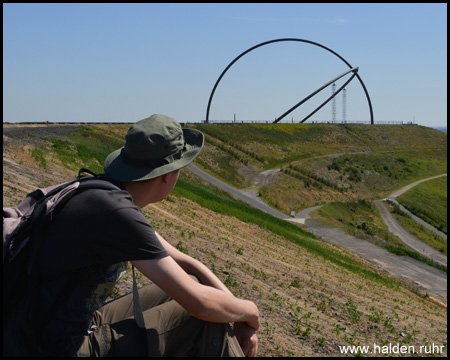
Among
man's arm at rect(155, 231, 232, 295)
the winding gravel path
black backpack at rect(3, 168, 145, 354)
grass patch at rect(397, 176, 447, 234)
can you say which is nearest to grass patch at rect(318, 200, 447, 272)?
the winding gravel path

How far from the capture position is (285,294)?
1038 centimetres

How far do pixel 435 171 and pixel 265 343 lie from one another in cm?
8364

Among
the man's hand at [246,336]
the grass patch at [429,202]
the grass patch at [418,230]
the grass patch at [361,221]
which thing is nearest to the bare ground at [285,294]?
the man's hand at [246,336]

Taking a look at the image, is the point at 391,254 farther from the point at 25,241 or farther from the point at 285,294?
the point at 25,241

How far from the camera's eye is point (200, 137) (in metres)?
3.74

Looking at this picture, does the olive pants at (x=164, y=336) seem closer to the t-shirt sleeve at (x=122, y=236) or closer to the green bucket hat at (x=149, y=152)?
the t-shirt sleeve at (x=122, y=236)

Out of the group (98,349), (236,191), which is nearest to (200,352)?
(98,349)

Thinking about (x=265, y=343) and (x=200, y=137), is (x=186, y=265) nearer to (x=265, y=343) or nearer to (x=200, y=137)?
(x=200, y=137)

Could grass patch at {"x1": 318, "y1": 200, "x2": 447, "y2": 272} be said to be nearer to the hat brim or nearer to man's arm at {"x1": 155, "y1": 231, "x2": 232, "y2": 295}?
man's arm at {"x1": 155, "y1": 231, "x2": 232, "y2": 295}

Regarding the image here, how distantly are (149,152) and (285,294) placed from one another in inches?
299

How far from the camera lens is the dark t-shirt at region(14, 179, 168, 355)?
2.91 m

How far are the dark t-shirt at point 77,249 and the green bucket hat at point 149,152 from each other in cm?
36

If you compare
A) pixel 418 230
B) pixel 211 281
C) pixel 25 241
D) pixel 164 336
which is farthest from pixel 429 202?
pixel 25 241

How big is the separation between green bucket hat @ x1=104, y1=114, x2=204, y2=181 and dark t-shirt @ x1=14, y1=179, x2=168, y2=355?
1.19 feet
